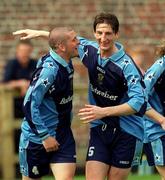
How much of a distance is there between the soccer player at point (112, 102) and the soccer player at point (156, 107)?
0.94 ft

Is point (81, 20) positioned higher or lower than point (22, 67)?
higher

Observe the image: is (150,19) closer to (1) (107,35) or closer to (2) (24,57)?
(2) (24,57)

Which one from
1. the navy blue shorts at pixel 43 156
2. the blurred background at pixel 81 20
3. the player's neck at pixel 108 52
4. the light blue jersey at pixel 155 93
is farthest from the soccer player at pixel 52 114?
the blurred background at pixel 81 20

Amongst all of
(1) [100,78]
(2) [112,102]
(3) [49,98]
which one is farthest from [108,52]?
(3) [49,98]

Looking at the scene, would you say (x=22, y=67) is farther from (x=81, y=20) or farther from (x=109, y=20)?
(x=109, y=20)

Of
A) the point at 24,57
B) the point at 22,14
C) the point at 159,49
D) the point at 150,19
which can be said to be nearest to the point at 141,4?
the point at 150,19

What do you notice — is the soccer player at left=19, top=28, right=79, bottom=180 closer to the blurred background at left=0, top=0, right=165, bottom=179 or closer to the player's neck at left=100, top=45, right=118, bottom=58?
the player's neck at left=100, top=45, right=118, bottom=58

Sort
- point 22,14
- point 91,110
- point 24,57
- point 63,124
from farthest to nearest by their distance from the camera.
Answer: point 22,14 → point 24,57 → point 63,124 → point 91,110

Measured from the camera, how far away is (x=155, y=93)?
33.5 ft

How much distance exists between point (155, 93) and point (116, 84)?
678mm

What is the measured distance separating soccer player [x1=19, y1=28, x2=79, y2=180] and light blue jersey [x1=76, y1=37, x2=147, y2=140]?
19 cm

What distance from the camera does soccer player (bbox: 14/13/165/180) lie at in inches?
376

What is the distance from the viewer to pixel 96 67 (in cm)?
974

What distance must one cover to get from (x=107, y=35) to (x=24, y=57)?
4.23 meters
